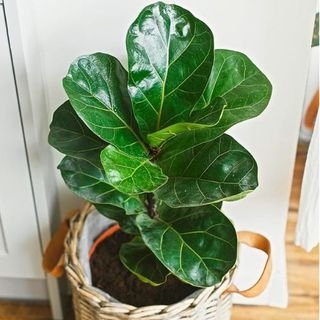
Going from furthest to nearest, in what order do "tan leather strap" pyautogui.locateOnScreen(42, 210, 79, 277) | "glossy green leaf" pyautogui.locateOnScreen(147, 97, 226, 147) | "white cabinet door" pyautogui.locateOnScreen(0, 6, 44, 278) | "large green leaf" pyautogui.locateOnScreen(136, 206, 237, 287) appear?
1. "tan leather strap" pyautogui.locateOnScreen(42, 210, 79, 277)
2. "white cabinet door" pyautogui.locateOnScreen(0, 6, 44, 278)
3. "large green leaf" pyautogui.locateOnScreen(136, 206, 237, 287)
4. "glossy green leaf" pyautogui.locateOnScreen(147, 97, 226, 147)

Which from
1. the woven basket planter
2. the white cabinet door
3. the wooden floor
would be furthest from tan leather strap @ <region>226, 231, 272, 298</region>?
the white cabinet door

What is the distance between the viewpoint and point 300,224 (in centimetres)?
129

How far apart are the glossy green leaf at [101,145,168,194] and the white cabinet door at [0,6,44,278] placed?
0.91ft

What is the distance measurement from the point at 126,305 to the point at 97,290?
0.06 meters

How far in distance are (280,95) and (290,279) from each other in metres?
0.54

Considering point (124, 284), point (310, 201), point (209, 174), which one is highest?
point (209, 174)

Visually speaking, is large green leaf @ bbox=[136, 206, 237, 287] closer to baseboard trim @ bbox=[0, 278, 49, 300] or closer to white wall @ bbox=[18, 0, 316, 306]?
white wall @ bbox=[18, 0, 316, 306]

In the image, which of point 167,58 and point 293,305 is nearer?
point 167,58

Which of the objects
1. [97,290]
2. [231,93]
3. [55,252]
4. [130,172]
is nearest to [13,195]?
[55,252]

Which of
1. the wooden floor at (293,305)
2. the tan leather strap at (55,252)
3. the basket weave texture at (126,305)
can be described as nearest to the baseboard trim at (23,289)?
the wooden floor at (293,305)

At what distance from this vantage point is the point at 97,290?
1109mm

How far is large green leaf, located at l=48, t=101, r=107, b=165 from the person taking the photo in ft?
3.37

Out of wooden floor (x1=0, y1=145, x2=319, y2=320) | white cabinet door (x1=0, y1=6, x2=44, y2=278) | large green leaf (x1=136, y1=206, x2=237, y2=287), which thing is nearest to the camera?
large green leaf (x1=136, y1=206, x2=237, y2=287)

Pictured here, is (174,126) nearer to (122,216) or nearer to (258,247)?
(122,216)
